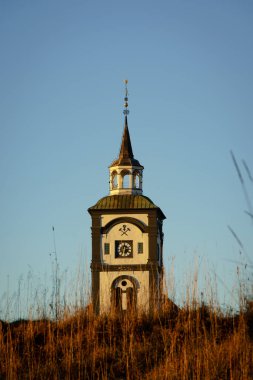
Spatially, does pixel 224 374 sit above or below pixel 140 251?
below

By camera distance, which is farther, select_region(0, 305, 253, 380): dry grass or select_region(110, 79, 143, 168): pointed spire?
select_region(110, 79, 143, 168): pointed spire

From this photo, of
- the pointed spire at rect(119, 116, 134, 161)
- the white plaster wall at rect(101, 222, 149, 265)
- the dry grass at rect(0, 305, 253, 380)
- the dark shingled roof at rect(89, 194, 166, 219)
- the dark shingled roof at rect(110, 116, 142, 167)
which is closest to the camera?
the dry grass at rect(0, 305, 253, 380)

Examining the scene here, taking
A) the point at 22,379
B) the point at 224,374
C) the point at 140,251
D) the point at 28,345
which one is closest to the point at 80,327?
the point at 28,345

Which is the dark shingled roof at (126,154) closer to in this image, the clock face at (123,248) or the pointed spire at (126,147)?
the pointed spire at (126,147)

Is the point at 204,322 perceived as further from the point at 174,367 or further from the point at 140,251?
the point at 140,251

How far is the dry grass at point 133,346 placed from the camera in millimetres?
13414

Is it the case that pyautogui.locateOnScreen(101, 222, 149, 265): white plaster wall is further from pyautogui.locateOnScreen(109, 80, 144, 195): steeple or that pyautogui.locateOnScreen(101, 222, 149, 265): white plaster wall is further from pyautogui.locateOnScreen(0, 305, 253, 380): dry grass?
pyautogui.locateOnScreen(0, 305, 253, 380): dry grass

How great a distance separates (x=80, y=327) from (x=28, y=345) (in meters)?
1.09

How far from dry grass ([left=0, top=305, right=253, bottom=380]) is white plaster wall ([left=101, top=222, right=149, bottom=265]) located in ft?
150

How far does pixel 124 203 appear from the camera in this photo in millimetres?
63000

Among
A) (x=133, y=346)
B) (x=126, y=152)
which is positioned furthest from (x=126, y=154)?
→ (x=133, y=346)

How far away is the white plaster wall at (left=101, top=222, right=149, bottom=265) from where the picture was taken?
204 ft

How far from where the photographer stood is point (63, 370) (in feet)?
46.5

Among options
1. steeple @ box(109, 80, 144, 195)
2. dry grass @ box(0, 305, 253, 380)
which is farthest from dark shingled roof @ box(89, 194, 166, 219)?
dry grass @ box(0, 305, 253, 380)
